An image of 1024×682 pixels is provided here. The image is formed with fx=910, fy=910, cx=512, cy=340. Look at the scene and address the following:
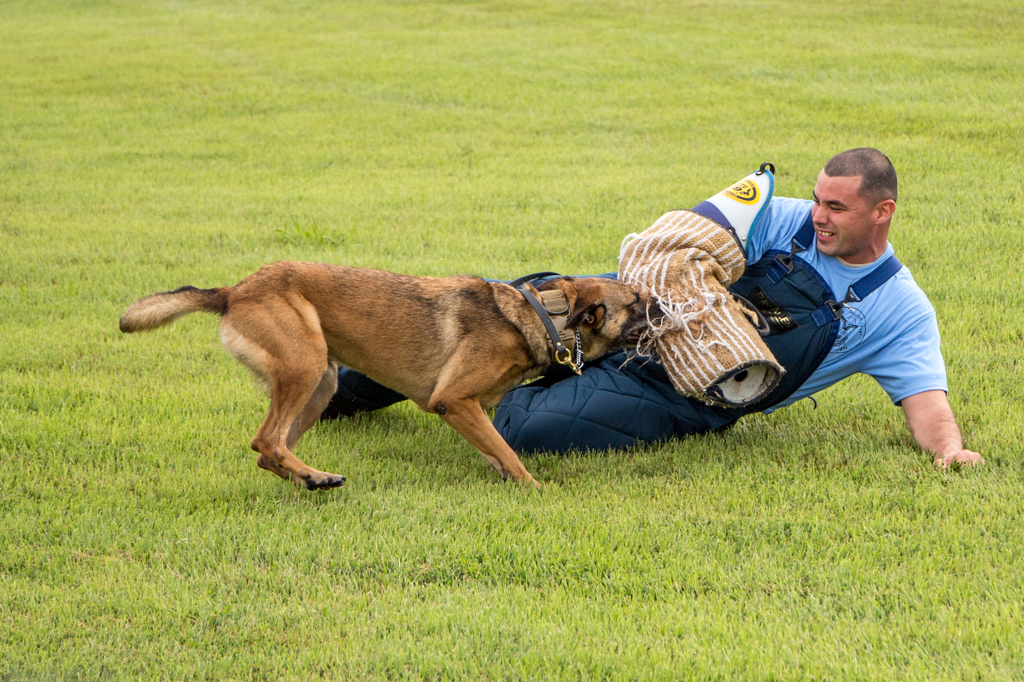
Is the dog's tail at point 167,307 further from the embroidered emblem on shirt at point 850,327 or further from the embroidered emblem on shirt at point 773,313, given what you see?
the embroidered emblem on shirt at point 850,327

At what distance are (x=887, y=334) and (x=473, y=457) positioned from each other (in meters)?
2.30

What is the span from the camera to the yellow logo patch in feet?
15.6

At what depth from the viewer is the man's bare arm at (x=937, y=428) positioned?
4.53 meters

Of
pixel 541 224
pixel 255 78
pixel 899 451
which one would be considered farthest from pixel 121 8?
pixel 899 451

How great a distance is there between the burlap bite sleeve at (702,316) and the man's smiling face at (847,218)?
19.2 inches

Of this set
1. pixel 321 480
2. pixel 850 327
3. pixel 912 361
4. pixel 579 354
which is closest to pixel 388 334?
pixel 321 480

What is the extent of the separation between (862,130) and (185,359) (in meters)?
9.68

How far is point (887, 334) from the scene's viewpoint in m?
4.82

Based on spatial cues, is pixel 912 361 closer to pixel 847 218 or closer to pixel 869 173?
pixel 847 218

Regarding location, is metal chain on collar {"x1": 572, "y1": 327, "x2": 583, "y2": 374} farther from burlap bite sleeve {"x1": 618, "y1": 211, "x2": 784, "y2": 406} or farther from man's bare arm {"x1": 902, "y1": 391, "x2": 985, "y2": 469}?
man's bare arm {"x1": 902, "y1": 391, "x2": 985, "y2": 469}

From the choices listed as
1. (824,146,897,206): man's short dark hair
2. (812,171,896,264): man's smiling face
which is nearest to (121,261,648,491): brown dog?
(812,171,896,264): man's smiling face

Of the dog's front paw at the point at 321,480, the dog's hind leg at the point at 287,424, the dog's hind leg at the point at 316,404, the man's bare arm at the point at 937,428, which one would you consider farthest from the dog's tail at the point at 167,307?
the man's bare arm at the point at 937,428

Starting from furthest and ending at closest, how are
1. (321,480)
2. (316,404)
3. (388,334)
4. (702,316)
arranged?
1. (316,404)
2. (388,334)
3. (702,316)
4. (321,480)

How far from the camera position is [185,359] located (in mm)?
6215
